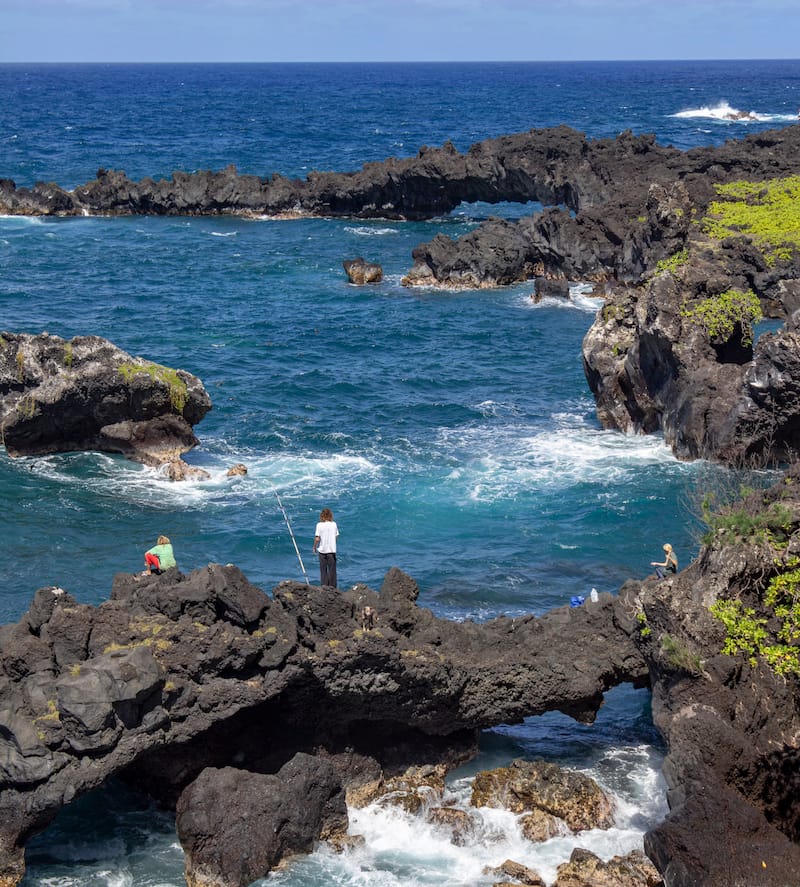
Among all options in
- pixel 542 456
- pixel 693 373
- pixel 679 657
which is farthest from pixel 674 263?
pixel 679 657

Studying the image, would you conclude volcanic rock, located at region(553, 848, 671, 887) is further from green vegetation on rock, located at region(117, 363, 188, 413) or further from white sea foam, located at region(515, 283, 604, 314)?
white sea foam, located at region(515, 283, 604, 314)

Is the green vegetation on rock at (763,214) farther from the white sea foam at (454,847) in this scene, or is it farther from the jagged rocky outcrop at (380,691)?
the white sea foam at (454,847)

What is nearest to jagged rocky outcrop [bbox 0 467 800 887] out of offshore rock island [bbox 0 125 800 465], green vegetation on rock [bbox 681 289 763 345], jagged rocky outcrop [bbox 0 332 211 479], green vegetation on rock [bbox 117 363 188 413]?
offshore rock island [bbox 0 125 800 465]

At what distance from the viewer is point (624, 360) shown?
3919 cm

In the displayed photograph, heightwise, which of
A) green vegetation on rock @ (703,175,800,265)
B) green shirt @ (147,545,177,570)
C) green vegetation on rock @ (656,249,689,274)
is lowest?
green shirt @ (147,545,177,570)

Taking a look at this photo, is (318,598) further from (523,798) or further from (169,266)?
(169,266)

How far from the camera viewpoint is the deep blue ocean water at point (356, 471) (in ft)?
64.9

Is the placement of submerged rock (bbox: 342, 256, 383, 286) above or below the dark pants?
above

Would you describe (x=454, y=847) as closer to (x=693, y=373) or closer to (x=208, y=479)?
(x=208, y=479)

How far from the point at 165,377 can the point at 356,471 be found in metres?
6.54

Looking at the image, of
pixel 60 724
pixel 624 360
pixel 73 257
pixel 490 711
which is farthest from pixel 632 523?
pixel 73 257

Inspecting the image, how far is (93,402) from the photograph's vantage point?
3631 centimetres

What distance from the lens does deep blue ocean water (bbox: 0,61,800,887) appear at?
64.9 ft

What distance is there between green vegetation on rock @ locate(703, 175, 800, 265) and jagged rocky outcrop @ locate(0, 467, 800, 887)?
107 ft
